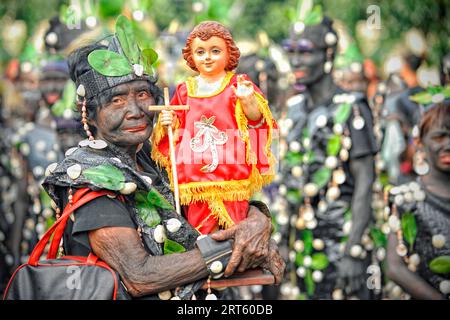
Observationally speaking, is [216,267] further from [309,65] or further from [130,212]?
[309,65]

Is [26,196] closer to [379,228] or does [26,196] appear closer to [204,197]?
[379,228]

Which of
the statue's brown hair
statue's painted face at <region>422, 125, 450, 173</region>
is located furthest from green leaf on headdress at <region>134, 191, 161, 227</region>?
statue's painted face at <region>422, 125, 450, 173</region>

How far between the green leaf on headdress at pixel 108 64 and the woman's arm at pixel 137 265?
80 centimetres

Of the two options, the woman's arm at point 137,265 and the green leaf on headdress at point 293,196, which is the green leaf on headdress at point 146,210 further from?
the green leaf on headdress at point 293,196

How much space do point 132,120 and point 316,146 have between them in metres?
3.65

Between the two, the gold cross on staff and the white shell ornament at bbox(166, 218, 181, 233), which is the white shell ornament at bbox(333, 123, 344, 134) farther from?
the white shell ornament at bbox(166, 218, 181, 233)

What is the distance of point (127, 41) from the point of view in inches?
191

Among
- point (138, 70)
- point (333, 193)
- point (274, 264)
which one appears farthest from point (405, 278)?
point (138, 70)

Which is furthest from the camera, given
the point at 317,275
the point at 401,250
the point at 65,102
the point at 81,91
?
the point at 65,102

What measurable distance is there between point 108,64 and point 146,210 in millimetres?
758

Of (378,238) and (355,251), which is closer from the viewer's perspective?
(355,251)

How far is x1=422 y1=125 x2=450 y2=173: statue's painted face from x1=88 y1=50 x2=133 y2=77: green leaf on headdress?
2.96m

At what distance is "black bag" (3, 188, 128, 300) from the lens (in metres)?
4.45
